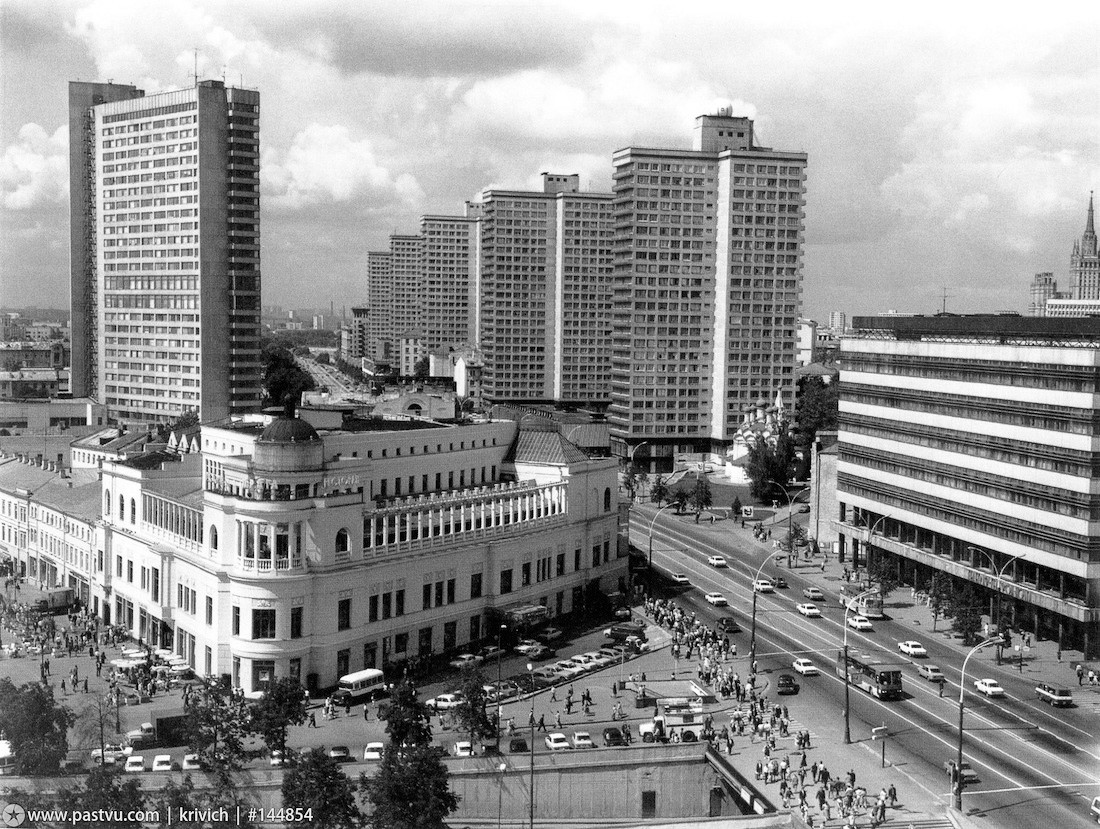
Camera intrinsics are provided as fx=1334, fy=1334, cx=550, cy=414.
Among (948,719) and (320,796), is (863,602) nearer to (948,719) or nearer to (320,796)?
(948,719)

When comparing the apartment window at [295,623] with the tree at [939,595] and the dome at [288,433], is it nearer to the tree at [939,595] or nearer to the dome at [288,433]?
the dome at [288,433]

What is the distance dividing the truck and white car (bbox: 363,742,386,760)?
45.9m

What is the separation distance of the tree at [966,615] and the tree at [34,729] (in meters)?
58.9

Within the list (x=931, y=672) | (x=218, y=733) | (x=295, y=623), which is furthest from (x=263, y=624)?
(x=931, y=672)

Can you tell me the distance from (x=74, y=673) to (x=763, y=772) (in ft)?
137

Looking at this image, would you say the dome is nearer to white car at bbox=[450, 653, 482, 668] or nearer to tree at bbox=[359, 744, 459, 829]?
white car at bbox=[450, 653, 482, 668]

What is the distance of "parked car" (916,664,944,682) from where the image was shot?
8344 centimetres

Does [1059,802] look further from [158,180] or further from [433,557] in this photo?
[158,180]

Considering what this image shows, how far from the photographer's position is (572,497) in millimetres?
108188

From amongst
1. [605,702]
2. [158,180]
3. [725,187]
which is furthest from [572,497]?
[158,180]

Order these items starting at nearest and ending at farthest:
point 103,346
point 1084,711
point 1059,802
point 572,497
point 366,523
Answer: point 1059,802
point 1084,711
point 366,523
point 572,497
point 103,346

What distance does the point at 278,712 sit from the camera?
65250 millimetres

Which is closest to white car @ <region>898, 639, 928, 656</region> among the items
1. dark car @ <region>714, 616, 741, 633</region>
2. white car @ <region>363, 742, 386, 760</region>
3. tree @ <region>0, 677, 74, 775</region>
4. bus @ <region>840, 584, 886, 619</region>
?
bus @ <region>840, 584, 886, 619</region>

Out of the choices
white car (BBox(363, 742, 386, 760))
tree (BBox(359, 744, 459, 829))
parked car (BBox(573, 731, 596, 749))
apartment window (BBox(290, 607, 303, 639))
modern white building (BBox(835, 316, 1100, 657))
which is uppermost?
modern white building (BBox(835, 316, 1100, 657))
